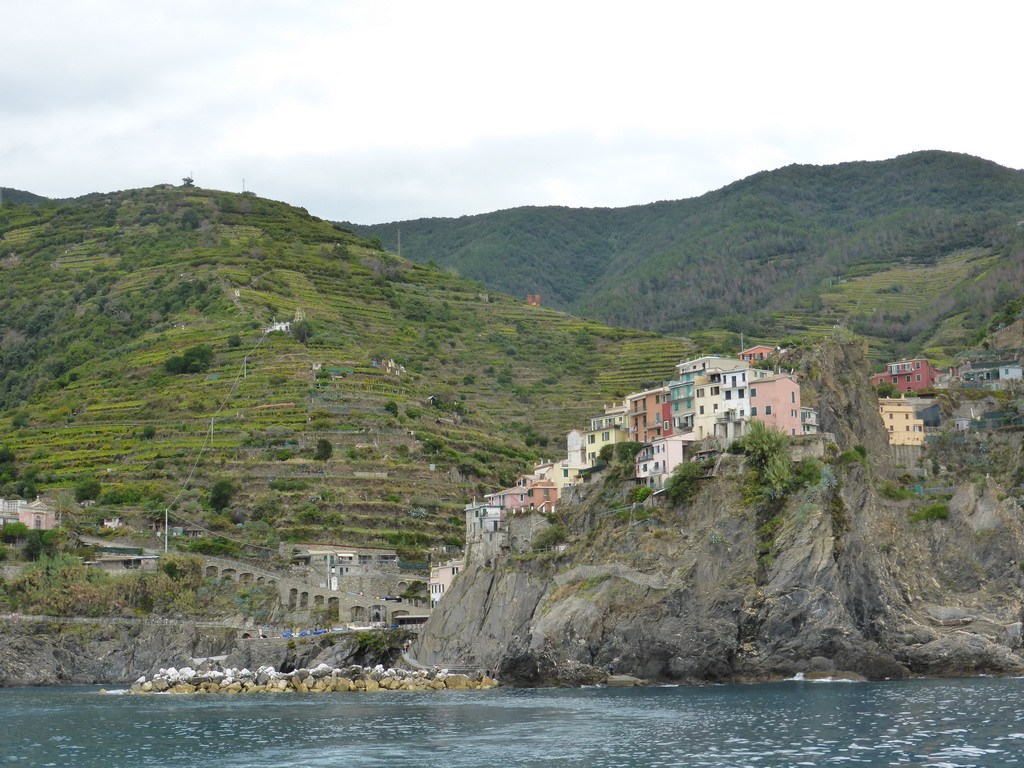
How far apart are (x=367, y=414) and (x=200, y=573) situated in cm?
2675

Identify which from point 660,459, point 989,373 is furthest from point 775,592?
point 989,373

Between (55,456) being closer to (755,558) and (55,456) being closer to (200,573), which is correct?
(200,573)

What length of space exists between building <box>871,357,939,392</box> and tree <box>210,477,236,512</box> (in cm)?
5717

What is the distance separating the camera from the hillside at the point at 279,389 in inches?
4852

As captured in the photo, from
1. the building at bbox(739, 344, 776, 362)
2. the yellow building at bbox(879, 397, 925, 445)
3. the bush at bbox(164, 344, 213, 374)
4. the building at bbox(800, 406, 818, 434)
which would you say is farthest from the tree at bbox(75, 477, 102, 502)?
the yellow building at bbox(879, 397, 925, 445)

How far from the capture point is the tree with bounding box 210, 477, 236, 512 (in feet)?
399

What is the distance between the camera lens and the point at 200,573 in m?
114

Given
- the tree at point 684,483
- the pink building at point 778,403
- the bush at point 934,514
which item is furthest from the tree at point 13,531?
the bush at point 934,514

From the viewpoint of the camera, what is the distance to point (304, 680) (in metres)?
94.0

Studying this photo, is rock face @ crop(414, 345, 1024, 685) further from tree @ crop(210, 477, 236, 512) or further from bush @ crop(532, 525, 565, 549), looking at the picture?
tree @ crop(210, 477, 236, 512)

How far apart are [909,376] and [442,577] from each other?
4763 centimetres

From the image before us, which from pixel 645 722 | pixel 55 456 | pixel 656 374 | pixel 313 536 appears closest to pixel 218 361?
pixel 55 456

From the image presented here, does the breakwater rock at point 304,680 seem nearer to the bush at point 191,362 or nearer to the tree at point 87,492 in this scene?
the tree at point 87,492

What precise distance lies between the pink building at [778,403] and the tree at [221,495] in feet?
163
